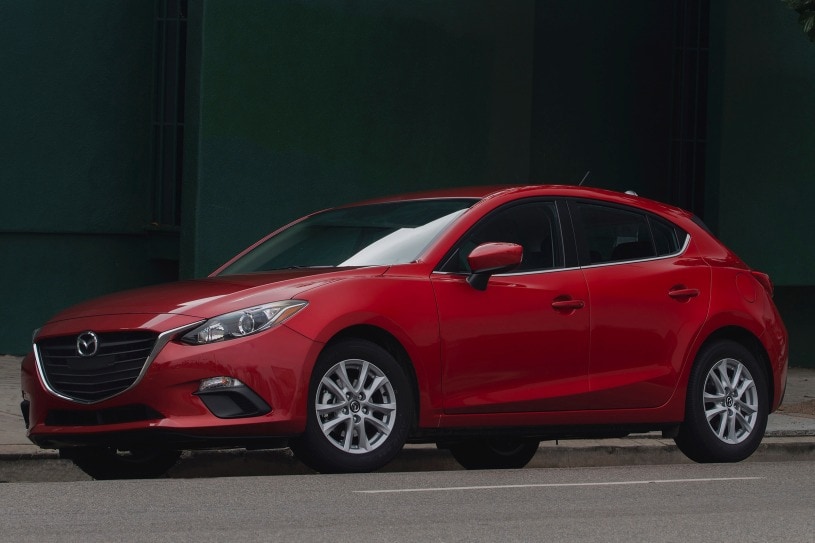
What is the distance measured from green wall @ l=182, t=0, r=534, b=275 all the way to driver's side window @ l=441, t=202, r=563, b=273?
6.71 m

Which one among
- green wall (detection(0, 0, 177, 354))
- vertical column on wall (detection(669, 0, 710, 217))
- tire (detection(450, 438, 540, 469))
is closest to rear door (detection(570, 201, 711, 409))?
tire (detection(450, 438, 540, 469))

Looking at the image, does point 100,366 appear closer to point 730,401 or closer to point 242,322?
point 242,322

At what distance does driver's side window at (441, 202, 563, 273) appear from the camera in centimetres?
892

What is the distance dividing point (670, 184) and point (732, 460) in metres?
10.1

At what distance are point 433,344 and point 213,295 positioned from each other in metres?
1.26

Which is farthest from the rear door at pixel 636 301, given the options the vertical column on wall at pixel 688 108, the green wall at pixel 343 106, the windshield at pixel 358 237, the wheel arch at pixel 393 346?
the vertical column on wall at pixel 688 108

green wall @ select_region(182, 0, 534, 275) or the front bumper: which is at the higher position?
green wall @ select_region(182, 0, 534, 275)

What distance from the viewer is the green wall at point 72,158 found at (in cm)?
1611

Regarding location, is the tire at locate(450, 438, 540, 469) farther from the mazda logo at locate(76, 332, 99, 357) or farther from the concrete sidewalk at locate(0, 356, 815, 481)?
the mazda logo at locate(76, 332, 99, 357)

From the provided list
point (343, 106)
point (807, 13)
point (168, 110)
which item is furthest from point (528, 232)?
point (168, 110)

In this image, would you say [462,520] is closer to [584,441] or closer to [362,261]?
[362,261]

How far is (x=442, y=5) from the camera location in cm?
1675

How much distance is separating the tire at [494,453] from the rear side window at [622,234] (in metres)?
1.45

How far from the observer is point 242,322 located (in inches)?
306
